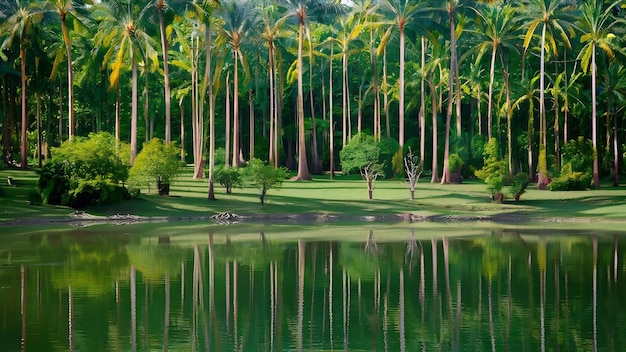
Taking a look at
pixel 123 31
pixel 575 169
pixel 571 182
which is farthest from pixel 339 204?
pixel 575 169

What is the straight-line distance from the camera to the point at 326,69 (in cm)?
9406

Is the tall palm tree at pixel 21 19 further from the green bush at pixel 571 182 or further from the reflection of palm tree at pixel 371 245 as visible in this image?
the green bush at pixel 571 182

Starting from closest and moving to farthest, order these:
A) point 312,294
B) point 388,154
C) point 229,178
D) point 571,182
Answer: point 312,294 < point 229,178 < point 571,182 < point 388,154

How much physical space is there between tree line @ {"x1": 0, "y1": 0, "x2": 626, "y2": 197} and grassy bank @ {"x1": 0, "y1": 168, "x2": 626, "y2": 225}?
3470mm

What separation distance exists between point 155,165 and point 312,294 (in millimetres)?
33915

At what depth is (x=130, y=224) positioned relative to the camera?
158 feet

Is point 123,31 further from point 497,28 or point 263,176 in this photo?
point 497,28

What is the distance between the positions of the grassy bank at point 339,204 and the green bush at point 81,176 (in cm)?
74

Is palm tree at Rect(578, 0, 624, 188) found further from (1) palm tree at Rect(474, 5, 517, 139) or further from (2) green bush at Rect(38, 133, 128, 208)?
(2) green bush at Rect(38, 133, 128, 208)

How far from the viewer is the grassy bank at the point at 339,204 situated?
5147 cm

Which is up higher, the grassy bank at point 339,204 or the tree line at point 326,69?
the tree line at point 326,69

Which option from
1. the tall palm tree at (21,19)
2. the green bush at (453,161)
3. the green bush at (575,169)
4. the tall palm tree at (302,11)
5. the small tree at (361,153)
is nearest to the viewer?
the tall palm tree at (21,19)

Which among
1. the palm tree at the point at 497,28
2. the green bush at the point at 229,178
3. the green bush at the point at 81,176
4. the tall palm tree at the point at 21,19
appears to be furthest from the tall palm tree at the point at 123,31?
the palm tree at the point at 497,28

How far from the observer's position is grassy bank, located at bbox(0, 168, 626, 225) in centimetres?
5147
